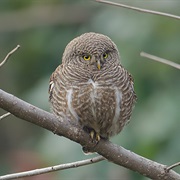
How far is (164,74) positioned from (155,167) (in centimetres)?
211

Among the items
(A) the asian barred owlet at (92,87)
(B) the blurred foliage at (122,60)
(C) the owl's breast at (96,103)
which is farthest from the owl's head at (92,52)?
(B) the blurred foliage at (122,60)

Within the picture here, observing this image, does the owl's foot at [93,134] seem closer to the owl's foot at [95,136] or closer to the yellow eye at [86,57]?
the owl's foot at [95,136]

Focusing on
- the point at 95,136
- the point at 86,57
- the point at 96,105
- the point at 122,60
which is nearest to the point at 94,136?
the point at 95,136

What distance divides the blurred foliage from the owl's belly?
1.19m

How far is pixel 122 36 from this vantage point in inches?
251

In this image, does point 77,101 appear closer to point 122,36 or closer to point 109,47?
point 109,47

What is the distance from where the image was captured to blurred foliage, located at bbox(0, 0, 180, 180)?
5535mm

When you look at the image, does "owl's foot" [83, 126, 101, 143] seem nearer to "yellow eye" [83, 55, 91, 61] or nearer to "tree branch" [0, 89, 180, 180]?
"tree branch" [0, 89, 180, 180]

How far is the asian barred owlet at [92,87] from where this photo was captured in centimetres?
411

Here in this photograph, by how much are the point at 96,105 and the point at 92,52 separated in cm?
29

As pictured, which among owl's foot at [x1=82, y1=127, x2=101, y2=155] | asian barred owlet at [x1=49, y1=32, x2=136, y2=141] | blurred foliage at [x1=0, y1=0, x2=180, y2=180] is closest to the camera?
owl's foot at [x1=82, y1=127, x2=101, y2=155]

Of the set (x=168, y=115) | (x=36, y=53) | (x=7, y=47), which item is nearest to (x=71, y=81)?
(x=168, y=115)

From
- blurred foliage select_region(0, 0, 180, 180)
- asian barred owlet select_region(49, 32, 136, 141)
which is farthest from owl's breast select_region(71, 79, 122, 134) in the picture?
blurred foliage select_region(0, 0, 180, 180)

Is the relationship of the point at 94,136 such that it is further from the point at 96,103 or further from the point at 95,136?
the point at 96,103
